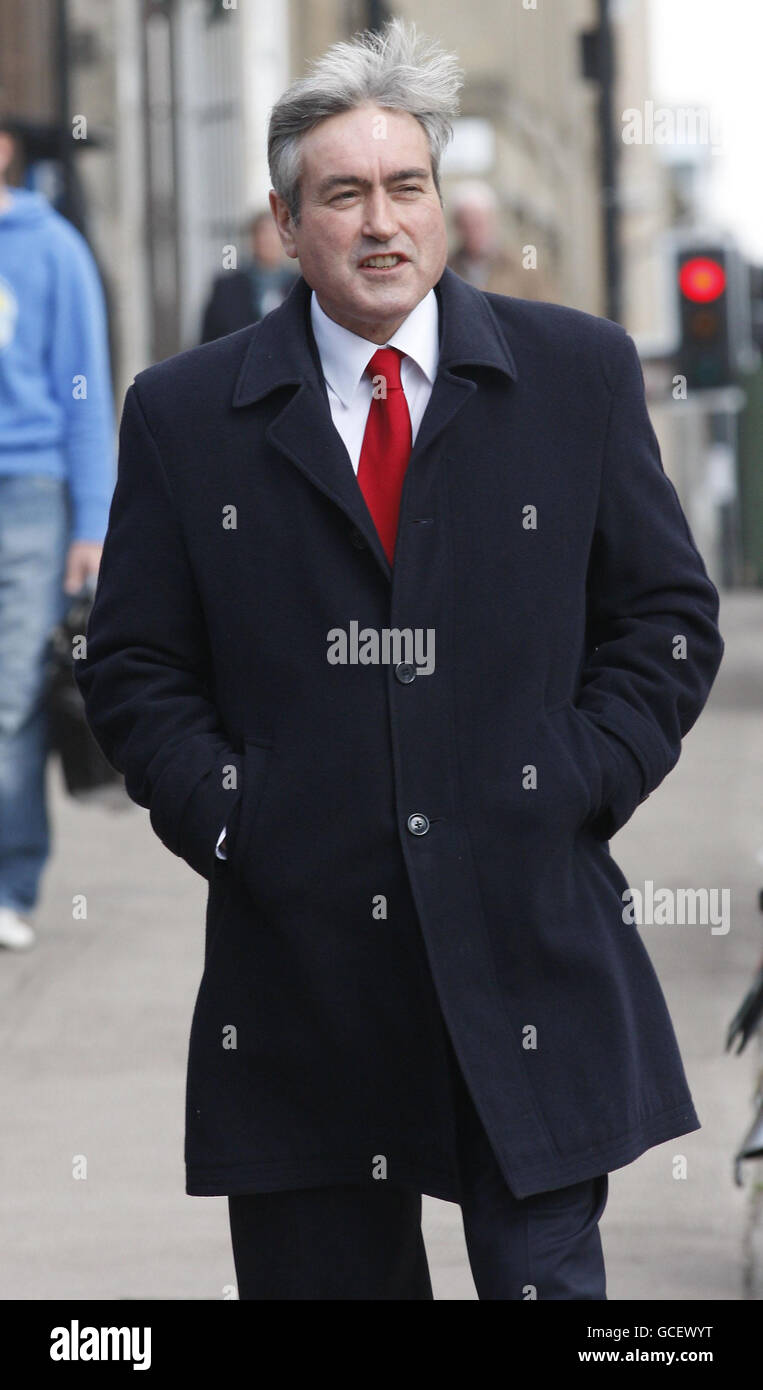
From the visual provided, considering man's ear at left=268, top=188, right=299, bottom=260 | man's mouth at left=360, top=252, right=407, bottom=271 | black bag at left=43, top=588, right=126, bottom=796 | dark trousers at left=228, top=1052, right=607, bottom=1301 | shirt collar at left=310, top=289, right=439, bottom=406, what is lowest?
dark trousers at left=228, top=1052, right=607, bottom=1301

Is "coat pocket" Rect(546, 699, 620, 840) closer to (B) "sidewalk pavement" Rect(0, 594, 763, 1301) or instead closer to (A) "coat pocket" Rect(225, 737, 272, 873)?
(A) "coat pocket" Rect(225, 737, 272, 873)

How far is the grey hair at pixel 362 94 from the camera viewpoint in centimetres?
288

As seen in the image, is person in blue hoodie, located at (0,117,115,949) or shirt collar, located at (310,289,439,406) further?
person in blue hoodie, located at (0,117,115,949)

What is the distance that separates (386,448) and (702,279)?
1235 cm

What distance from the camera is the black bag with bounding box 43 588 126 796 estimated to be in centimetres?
696

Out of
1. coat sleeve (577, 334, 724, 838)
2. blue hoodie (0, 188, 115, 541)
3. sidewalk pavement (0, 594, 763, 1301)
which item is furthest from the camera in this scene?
blue hoodie (0, 188, 115, 541)

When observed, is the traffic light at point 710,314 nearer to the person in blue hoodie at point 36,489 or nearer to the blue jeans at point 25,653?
the person in blue hoodie at point 36,489

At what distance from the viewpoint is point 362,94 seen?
2.89 metres

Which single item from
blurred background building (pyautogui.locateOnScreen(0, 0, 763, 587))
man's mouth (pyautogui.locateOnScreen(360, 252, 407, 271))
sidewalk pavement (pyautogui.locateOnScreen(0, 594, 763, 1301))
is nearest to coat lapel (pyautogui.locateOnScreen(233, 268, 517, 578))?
man's mouth (pyautogui.locateOnScreen(360, 252, 407, 271))

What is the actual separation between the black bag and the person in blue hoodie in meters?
0.04

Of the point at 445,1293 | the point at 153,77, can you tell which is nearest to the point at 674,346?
the point at 153,77
